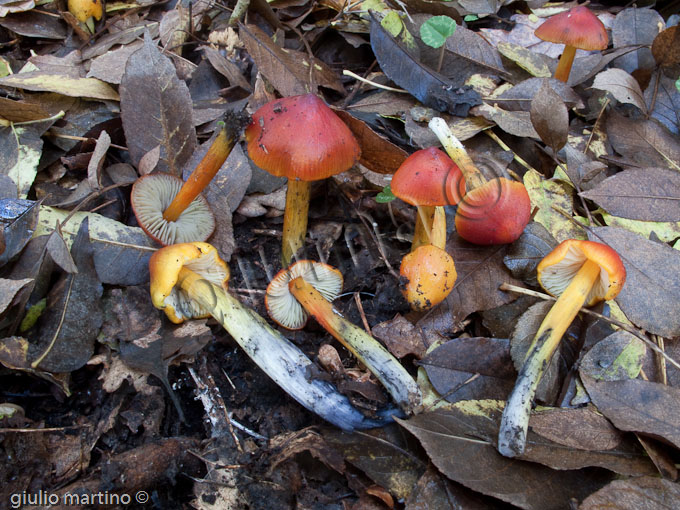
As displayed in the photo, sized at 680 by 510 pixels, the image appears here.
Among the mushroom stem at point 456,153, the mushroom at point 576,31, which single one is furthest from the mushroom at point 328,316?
the mushroom at point 576,31

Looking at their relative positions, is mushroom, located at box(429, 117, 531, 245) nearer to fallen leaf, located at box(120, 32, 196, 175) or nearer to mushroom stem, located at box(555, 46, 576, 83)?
mushroom stem, located at box(555, 46, 576, 83)

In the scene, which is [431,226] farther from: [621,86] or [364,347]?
[621,86]

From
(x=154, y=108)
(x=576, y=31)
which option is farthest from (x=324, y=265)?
(x=576, y=31)

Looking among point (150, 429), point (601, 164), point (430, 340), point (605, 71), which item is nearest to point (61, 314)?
point (150, 429)

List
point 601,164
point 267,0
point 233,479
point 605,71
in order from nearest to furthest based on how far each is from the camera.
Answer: point 233,479
point 601,164
point 605,71
point 267,0

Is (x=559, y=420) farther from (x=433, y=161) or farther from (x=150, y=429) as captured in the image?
(x=150, y=429)

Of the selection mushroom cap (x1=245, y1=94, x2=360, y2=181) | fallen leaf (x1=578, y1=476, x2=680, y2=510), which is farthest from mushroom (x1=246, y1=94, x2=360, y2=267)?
fallen leaf (x1=578, y1=476, x2=680, y2=510)

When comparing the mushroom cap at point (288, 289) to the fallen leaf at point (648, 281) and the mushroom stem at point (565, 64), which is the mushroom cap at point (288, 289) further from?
the mushroom stem at point (565, 64)
